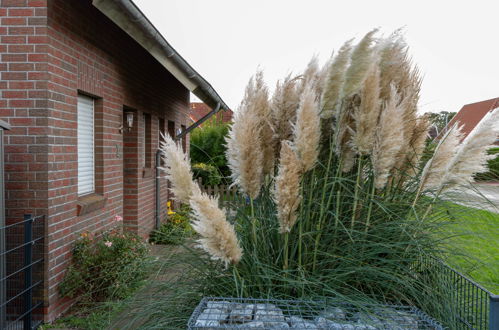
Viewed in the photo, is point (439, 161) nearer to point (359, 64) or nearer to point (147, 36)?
point (359, 64)

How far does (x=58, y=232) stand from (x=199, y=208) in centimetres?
299

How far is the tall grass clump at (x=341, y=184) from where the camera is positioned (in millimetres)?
2311

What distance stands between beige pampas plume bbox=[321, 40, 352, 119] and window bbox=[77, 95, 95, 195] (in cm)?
382

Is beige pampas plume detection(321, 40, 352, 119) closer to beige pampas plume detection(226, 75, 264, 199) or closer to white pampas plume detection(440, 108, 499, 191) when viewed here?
beige pampas plume detection(226, 75, 264, 199)

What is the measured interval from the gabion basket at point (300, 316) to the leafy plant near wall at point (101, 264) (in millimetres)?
2551

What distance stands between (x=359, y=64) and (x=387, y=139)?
43cm

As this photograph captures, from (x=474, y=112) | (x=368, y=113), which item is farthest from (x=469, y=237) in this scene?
(x=474, y=112)

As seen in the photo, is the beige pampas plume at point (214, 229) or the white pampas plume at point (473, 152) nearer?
the beige pampas plume at point (214, 229)

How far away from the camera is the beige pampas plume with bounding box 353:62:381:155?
2389 mm

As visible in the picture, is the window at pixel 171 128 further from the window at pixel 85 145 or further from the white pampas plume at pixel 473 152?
the white pampas plume at pixel 473 152

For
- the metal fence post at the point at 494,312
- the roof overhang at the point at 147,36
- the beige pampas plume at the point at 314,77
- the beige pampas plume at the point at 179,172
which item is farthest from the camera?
the roof overhang at the point at 147,36

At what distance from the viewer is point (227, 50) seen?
6.88 m

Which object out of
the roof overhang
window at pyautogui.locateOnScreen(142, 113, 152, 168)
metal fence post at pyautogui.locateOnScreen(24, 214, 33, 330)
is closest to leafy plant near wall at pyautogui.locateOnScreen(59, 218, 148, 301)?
metal fence post at pyautogui.locateOnScreen(24, 214, 33, 330)

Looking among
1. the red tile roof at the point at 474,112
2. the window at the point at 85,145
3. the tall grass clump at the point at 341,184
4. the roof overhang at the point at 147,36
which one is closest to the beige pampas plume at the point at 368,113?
the tall grass clump at the point at 341,184
